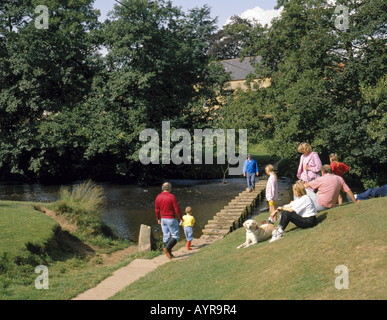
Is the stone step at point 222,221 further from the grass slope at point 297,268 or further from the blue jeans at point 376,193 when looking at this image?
the grass slope at point 297,268

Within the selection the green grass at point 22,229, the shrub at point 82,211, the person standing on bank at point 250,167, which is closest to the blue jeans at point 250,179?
the person standing on bank at point 250,167

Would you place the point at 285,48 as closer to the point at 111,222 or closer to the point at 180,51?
the point at 180,51

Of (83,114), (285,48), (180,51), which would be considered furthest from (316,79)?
(83,114)

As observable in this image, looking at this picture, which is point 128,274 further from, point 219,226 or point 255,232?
point 219,226

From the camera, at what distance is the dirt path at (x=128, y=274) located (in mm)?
9609

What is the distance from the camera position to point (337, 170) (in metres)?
13.5

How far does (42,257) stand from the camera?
41.4ft

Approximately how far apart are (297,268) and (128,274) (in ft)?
16.9

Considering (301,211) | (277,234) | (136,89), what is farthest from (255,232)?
(136,89)

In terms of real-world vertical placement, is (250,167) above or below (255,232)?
above

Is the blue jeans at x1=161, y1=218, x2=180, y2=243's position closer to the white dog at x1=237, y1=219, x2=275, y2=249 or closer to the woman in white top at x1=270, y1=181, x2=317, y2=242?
the white dog at x1=237, y1=219, x2=275, y2=249

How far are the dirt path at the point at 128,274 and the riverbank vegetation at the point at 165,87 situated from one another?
13.9 m
